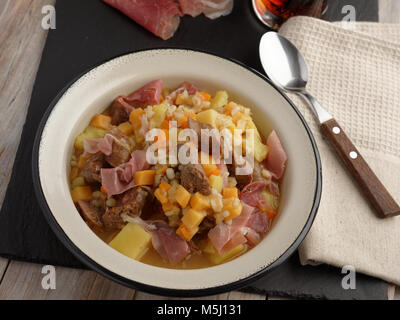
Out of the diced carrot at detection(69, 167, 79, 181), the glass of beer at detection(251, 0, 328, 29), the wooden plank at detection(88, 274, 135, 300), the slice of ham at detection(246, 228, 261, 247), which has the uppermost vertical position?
the glass of beer at detection(251, 0, 328, 29)

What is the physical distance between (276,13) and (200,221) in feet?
6.09

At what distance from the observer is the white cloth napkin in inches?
93.9

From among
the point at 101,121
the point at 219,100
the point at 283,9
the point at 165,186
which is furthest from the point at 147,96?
the point at 283,9

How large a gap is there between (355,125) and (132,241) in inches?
59.6

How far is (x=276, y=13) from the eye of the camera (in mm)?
3293

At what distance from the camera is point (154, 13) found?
3.12 metres

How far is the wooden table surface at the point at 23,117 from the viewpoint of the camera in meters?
2.28

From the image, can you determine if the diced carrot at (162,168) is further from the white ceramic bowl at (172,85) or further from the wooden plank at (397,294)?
the wooden plank at (397,294)

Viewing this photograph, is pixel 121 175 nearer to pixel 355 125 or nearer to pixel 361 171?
pixel 361 171

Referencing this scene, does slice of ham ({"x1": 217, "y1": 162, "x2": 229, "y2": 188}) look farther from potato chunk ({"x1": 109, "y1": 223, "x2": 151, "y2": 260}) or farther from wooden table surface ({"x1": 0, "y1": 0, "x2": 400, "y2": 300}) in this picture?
wooden table surface ({"x1": 0, "y1": 0, "x2": 400, "y2": 300})

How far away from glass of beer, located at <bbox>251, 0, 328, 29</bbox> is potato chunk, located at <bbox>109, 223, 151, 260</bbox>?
6.19 feet

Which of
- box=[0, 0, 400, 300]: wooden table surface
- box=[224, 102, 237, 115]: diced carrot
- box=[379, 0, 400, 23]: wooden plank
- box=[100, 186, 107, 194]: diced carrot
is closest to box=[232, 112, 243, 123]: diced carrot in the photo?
box=[224, 102, 237, 115]: diced carrot

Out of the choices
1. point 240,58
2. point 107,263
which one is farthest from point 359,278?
point 240,58

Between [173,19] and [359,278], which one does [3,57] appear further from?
[359,278]
